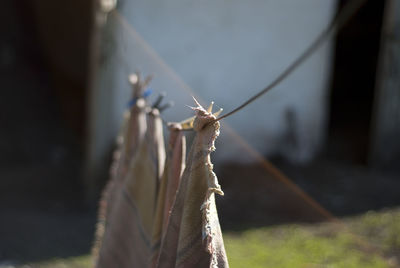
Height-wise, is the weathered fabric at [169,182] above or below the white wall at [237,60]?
below

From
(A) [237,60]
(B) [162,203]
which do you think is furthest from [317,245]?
(B) [162,203]

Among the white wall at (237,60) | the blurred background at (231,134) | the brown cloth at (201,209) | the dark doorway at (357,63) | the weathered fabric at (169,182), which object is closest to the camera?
the brown cloth at (201,209)

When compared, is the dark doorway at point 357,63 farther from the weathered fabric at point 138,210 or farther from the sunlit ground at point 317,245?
the weathered fabric at point 138,210

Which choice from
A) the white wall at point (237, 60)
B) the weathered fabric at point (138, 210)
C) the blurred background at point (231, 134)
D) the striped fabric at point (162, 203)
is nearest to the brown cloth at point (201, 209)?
the striped fabric at point (162, 203)

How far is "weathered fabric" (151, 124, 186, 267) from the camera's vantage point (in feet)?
4.99

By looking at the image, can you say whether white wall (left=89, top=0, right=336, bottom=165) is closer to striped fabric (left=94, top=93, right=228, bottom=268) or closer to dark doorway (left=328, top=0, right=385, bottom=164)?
dark doorway (left=328, top=0, right=385, bottom=164)

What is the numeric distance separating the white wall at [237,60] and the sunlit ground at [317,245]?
1.44m

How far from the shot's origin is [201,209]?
118 centimetres

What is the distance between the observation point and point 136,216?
1.85 m

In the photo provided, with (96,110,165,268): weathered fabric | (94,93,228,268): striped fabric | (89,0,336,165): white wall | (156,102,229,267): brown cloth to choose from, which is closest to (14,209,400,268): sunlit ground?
(89,0,336,165): white wall

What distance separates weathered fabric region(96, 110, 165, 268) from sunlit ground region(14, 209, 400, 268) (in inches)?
76.9

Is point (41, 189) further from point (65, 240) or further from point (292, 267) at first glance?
point (292, 267)

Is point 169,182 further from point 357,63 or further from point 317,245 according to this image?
point 357,63

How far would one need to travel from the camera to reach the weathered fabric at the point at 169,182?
1.52 metres
